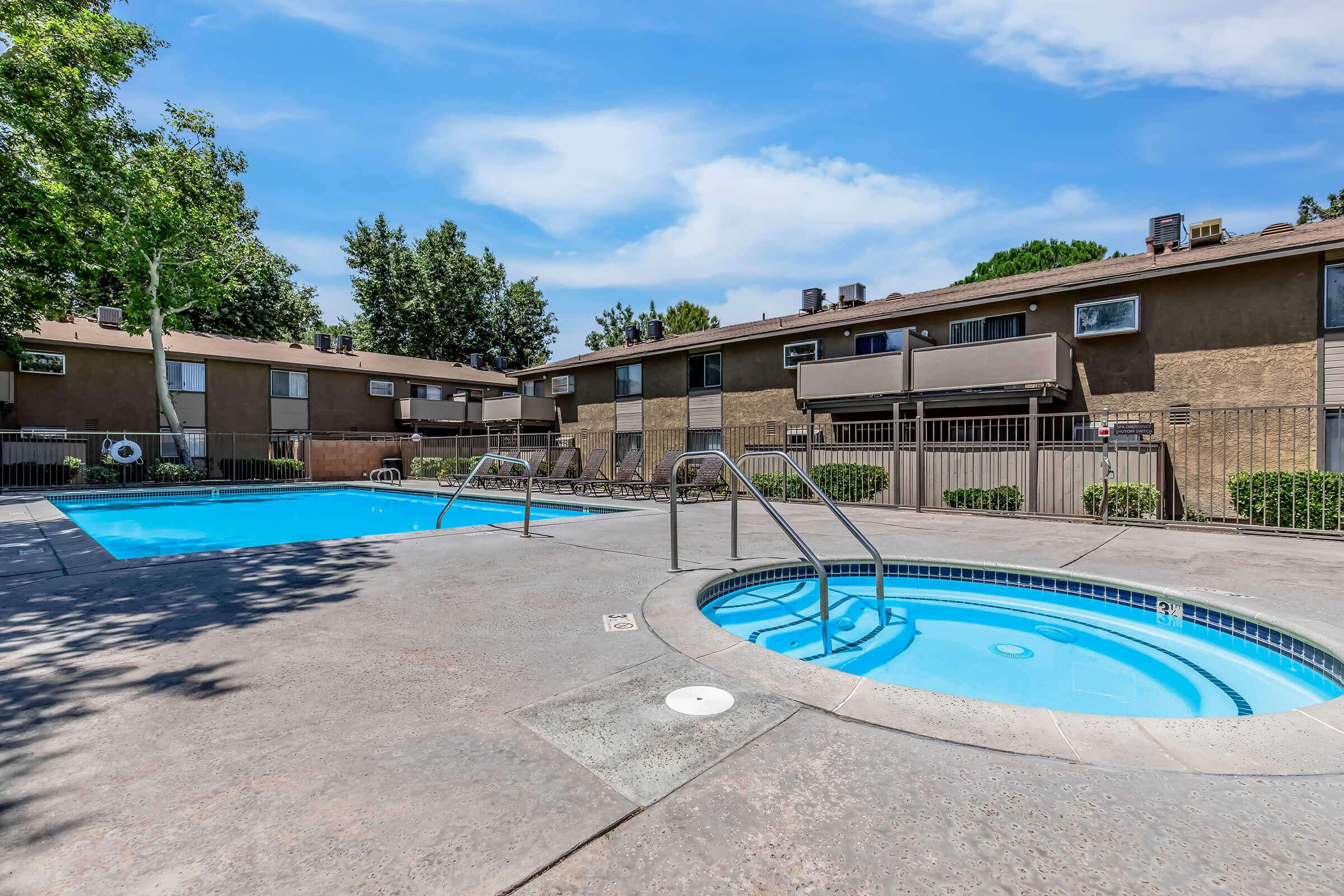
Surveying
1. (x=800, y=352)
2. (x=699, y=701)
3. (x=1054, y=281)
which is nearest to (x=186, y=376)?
(x=800, y=352)

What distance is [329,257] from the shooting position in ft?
127

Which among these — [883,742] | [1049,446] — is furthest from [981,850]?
[1049,446]

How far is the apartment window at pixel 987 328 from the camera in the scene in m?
15.3

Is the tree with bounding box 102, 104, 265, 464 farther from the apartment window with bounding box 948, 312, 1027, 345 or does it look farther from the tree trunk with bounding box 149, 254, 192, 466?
the apartment window with bounding box 948, 312, 1027, 345

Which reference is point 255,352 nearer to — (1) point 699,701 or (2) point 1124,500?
(1) point 699,701

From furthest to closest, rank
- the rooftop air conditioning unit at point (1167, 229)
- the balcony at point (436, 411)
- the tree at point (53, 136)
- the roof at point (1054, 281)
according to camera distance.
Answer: the balcony at point (436, 411) → the rooftop air conditioning unit at point (1167, 229) → the tree at point (53, 136) → the roof at point (1054, 281)

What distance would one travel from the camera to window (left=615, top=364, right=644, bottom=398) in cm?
2369

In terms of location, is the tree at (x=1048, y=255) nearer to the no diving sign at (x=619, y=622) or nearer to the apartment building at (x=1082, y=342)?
the apartment building at (x=1082, y=342)

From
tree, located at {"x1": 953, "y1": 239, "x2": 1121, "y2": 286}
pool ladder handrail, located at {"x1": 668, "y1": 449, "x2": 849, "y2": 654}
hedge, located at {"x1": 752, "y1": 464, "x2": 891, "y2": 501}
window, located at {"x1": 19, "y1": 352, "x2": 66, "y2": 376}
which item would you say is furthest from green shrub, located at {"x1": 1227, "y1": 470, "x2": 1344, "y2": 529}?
window, located at {"x1": 19, "y1": 352, "x2": 66, "y2": 376}

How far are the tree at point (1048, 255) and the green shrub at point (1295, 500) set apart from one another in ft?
89.0

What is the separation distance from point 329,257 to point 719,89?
38.0 meters

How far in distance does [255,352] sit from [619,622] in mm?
29224

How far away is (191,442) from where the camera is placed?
24078mm

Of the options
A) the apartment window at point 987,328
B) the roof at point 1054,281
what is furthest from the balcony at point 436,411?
the apartment window at point 987,328
